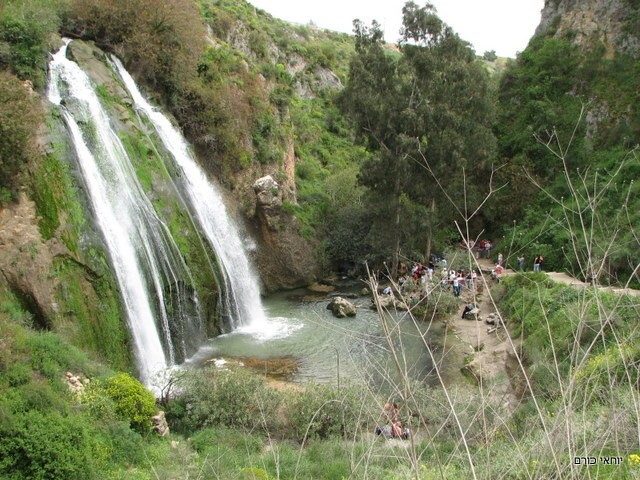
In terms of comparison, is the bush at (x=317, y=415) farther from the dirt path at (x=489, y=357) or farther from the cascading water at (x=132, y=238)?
the cascading water at (x=132, y=238)

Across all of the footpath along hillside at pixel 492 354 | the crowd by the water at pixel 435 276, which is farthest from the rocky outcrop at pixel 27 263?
the crowd by the water at pixel 435 276

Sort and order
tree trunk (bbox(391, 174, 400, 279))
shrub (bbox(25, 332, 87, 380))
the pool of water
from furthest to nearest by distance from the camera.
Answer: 1. tree trunk (bbox(391, 174, 400, 279))
2. the pool of water
3. shrub (bbox(25, 332, 87, 380))

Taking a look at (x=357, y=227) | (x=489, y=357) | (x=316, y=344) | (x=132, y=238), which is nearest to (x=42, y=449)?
(x=132, y=238)

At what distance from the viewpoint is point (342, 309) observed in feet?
63.5

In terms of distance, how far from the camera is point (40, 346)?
9.83 m

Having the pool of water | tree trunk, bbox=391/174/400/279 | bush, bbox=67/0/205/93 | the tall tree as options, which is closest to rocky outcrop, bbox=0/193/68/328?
the pool of water

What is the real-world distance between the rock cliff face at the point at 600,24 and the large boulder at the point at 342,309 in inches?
791

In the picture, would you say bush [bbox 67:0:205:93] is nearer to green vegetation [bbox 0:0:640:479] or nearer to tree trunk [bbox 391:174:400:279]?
green vegetation [bbox 0:0:640:479]

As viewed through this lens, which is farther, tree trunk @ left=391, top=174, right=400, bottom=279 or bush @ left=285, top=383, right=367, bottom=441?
tree trunk @ left=391, top=174, right=400, bottom=279

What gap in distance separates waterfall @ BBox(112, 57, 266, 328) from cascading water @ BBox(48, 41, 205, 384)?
2.29m

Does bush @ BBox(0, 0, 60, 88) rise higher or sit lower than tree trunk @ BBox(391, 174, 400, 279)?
higher

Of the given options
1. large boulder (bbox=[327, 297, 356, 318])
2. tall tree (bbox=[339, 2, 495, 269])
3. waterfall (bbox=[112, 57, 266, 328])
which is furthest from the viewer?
tall tree (bbox=[339, 2, 495, 269])

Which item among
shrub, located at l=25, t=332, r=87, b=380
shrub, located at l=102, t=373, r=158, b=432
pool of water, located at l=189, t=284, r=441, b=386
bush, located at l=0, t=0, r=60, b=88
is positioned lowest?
pool of water, located at l=189, t=284, r=441, b=386

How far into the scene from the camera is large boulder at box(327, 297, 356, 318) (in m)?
19.3
